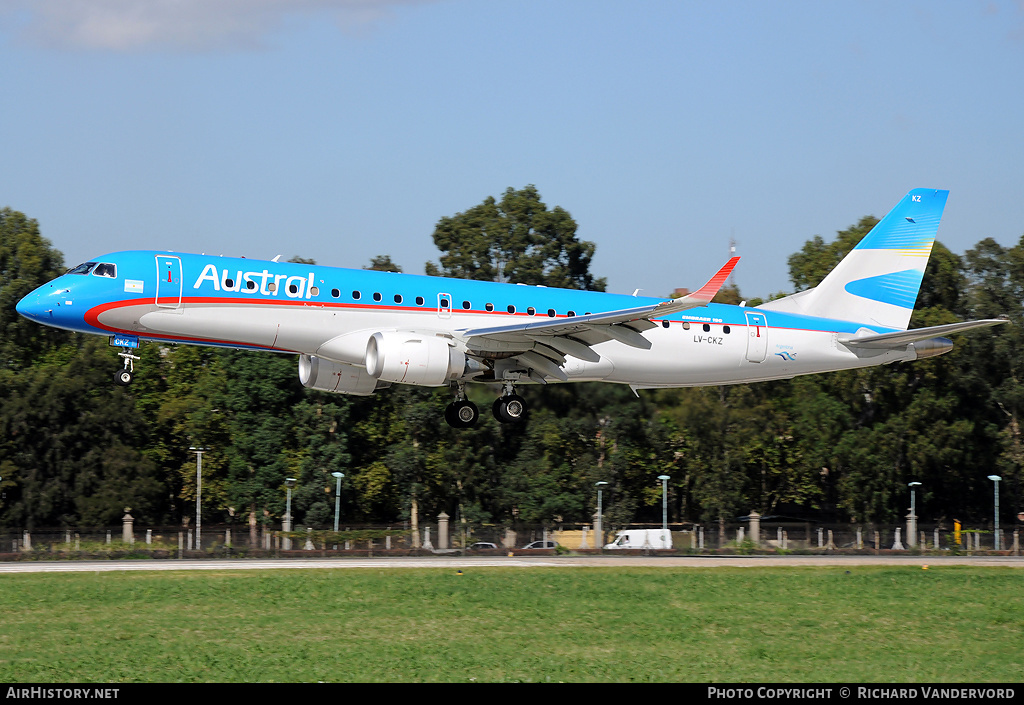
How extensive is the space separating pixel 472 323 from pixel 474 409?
299cm

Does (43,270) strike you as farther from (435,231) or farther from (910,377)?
(910,377)

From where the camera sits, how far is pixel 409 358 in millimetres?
32281

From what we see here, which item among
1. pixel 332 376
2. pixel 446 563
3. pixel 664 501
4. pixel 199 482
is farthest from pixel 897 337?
pixel 199 482

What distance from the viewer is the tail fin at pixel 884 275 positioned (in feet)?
131

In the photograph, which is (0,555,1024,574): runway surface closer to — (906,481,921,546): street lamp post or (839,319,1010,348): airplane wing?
(839,319,1010,348): airplane wing

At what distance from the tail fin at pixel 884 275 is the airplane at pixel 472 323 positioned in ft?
0.21

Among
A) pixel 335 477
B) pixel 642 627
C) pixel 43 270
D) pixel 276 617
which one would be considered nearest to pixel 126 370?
pixel 276 617

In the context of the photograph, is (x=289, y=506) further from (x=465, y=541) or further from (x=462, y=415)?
(x=462, y=415)

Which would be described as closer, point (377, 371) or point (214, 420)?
point (377, 371)

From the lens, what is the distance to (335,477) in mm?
78438

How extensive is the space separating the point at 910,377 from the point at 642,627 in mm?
61325

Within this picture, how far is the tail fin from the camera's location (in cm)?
3981

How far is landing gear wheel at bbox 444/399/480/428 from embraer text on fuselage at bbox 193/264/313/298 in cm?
574

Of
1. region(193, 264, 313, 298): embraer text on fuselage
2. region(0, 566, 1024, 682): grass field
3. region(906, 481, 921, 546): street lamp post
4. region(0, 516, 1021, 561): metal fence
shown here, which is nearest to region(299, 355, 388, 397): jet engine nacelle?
region(193, 264, 313, 298): embraer text on fuselage
